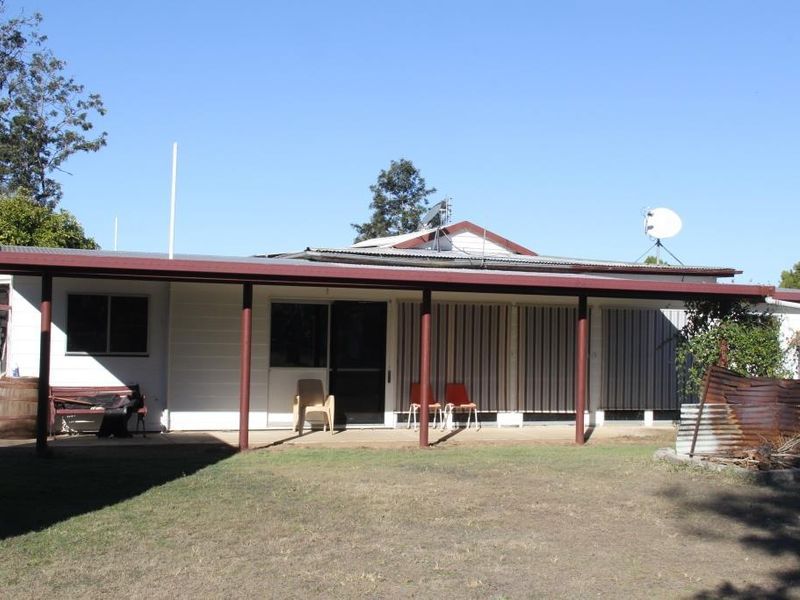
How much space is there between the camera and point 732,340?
12.9m

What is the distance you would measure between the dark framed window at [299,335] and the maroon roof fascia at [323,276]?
2095 millimetres

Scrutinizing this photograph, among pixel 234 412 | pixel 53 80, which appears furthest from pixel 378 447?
pixel 53 80

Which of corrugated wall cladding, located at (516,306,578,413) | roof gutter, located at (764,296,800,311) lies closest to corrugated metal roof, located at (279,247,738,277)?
corrugated wall cladding, located at (516,306,578,413)

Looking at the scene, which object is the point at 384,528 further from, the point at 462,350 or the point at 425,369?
the point at 462,350

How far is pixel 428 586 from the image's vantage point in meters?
5.85

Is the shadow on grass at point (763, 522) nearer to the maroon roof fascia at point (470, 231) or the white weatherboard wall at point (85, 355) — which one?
the white weatherboard wall at point (85, 355)

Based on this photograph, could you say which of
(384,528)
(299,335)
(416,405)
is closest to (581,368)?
(416,405)

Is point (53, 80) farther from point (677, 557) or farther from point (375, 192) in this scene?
point (677, 557)

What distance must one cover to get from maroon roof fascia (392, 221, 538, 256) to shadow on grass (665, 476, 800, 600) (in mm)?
13528

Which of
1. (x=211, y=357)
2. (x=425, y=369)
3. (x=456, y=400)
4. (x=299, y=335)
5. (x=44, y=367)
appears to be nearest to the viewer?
(x=44, y=367)

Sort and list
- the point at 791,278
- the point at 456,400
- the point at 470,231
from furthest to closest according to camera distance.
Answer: the point at 791,278 < the point at 470,231 < the point at 456,400

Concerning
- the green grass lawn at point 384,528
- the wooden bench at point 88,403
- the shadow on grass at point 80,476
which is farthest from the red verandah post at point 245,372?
the wooden bench at point 88,403

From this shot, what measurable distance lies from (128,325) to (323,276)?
3712 mm

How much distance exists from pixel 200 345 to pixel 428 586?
326 inches
